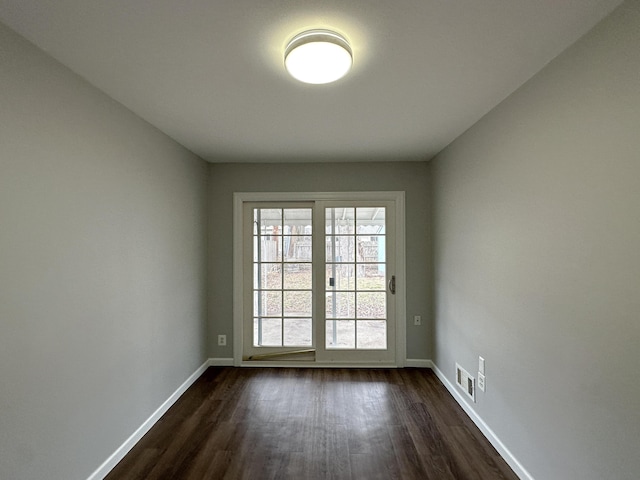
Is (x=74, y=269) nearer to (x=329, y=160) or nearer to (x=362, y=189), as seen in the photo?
(x=329, y=160)

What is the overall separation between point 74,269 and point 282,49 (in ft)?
5.24

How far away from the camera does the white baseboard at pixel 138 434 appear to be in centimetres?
207

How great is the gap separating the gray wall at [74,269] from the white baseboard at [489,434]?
2522 millimetres

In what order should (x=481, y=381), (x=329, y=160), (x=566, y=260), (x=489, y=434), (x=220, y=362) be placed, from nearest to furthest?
(x=566, y=260) → (x=489, y=434) → (x=481, y=381) → (x=329, y=160) → (x=220, y=362)

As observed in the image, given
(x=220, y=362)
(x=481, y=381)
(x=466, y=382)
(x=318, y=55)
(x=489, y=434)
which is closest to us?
(x=318, y=55)

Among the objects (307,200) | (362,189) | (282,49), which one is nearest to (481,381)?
(362,189)

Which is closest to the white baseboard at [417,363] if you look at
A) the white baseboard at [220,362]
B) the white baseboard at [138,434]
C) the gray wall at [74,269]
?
the white baseboard at [220,362]

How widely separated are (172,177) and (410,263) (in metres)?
2.61

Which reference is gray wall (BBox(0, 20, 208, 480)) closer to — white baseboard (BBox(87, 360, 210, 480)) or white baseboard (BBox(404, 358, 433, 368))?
white baseboard (BBox(87, 360, 210, 480))

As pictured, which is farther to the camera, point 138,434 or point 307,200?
point 307,200

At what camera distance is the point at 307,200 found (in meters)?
Result: 3.92

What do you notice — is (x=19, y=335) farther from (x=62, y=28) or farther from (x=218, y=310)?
(x=218, y=310)

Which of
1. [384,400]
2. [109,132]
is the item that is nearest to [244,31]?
[109,132]

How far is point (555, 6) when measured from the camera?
4.41ft
